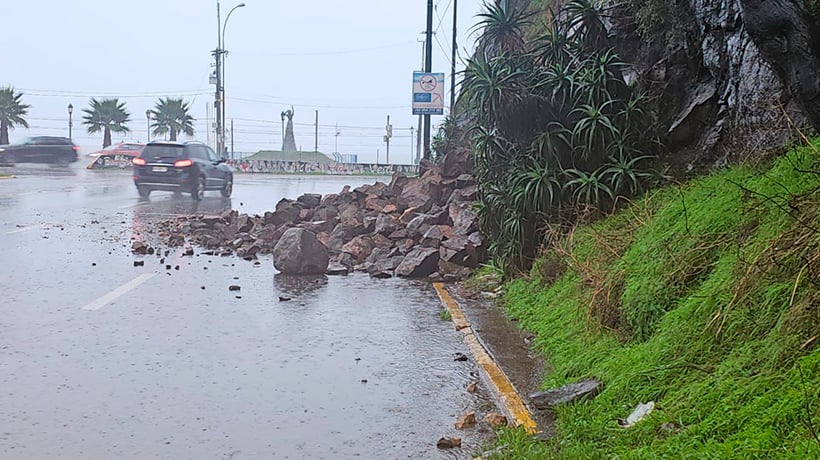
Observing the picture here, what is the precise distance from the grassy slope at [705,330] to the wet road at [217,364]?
2.86 ft

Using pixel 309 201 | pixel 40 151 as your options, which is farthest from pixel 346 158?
pixel 309 201

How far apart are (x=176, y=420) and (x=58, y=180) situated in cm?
2677

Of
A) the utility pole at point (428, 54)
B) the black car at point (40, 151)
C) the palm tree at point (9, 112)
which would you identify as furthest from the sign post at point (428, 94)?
the palm tree at point (9, 112)

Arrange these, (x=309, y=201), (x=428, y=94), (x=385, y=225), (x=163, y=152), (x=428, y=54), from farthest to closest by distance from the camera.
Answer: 1. (x=428, y=54)
2. (x=428, y=94)
3. (x=163, y=152)
4. (x=309, y=201)
5. (x=385, y=225)

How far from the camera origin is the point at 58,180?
2959 cm

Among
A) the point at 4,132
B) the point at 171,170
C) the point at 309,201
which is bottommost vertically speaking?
the point at 309,201

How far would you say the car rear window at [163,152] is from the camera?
24266 mm

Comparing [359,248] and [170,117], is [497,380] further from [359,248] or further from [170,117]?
[170,117]

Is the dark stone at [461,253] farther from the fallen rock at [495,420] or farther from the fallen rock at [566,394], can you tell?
the fallen rock at [495,420]

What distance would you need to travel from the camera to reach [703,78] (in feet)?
30.2

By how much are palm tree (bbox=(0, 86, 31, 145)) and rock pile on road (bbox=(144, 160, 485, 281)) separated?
4342cm

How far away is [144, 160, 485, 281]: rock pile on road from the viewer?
37.6 ft

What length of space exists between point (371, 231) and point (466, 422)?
845 cm

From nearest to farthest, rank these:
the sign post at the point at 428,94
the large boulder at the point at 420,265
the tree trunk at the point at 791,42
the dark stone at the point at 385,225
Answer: the tree trunk at the point at 791,42 → the large boulder at the point at 420,265 → the dark stone at the point at 385,225 → the sign post at the point at 428,94
